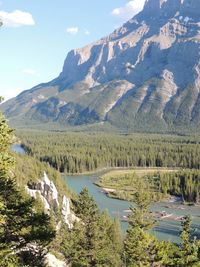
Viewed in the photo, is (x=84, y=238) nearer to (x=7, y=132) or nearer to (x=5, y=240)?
(x=5, y=240)

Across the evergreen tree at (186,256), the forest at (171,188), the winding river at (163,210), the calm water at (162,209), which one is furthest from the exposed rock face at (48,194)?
the evergreen tree at (186,256)

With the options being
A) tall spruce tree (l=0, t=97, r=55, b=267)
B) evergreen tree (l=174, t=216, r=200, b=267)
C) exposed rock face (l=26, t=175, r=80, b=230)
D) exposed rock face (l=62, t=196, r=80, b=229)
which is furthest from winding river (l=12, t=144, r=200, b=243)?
tall spruce tree (l=0, t=97, r=55, b=267)

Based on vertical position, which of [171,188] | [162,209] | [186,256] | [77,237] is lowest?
[162,209]

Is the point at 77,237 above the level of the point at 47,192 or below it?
above

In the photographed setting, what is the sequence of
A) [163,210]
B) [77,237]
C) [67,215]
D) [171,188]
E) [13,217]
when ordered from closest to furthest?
[13,217] → [77,237] → [67,215] → [163,210] → [171,188]

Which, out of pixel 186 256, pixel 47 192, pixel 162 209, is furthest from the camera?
pixel 162 209

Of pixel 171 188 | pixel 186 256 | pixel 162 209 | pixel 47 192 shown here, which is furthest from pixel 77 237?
pixel 171 188

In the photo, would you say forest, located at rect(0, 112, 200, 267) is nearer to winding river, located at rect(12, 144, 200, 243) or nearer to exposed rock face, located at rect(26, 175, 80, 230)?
exposed rock face, located at rect(26, 175, 80, 230)

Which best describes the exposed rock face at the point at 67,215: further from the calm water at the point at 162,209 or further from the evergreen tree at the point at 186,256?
the evergreen tree at the point at 186,256

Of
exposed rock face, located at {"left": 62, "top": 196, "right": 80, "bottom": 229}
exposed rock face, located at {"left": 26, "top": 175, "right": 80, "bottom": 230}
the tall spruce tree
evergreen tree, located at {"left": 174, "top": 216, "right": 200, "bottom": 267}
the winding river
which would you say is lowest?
the winding river

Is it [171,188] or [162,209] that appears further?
[171,188]

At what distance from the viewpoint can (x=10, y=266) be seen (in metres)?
19.7

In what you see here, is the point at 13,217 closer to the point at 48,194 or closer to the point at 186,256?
the point at 186,256

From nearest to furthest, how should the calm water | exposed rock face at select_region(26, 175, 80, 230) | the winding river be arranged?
1. exposed rock face at select_region(26, 175, 80, 230)
2. the calm water
3. the winding river
